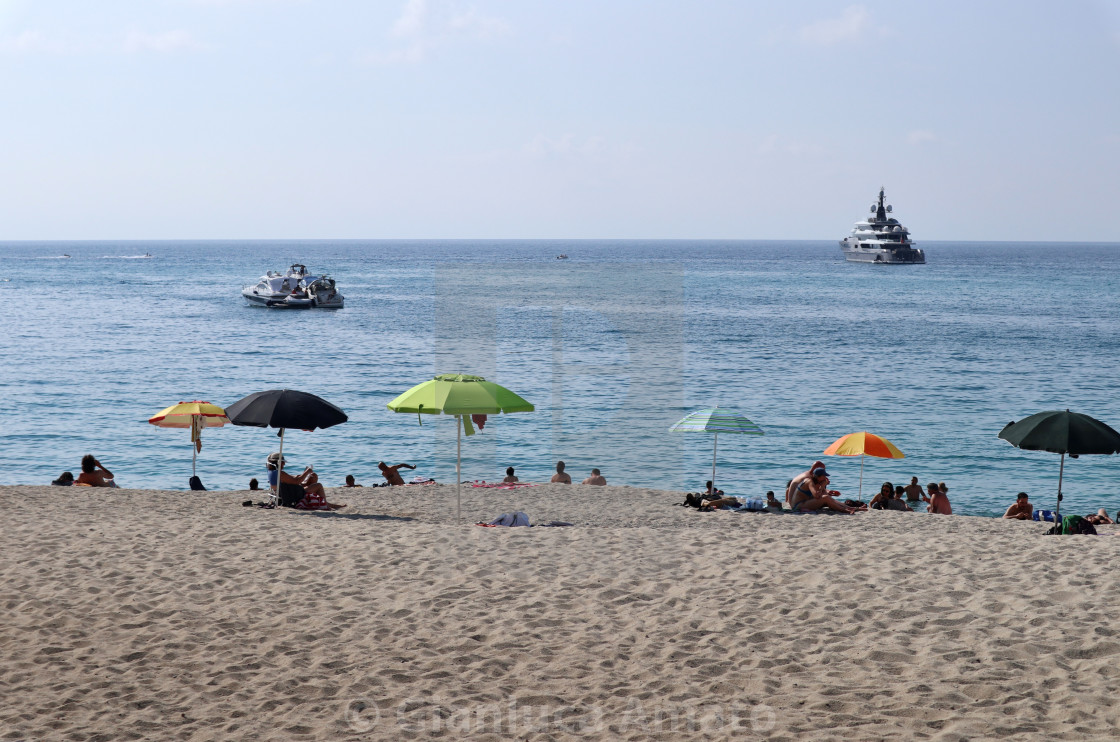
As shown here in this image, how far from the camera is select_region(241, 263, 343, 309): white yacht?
72875 mm

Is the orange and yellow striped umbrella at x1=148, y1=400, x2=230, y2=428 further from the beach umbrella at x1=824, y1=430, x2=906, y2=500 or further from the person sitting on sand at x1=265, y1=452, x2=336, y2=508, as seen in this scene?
the beach umbrella at x1=824, y1=430, x2=906, y2=500

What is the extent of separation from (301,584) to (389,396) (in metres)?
26.0

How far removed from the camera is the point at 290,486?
14.4 meters

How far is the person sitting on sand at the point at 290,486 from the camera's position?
14.4 meters

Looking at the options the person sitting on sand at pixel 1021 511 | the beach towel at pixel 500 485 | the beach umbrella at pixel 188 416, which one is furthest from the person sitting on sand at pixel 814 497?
the beach umbrella at pixel 188 416

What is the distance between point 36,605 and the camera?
27.2 feet

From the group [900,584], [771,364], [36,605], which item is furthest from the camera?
[771,364]

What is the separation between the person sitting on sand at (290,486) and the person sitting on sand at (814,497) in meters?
7.74

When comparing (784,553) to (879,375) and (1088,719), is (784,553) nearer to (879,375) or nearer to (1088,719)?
(1088,719)

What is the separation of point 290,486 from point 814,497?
856 centimetres

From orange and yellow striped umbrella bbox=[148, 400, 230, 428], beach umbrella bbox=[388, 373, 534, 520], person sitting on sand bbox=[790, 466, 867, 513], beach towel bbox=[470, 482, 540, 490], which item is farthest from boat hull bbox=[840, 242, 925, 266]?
beach umbrella bbox=[388, 373, 534, 520]

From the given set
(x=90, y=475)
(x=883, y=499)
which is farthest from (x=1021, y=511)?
(x=90, y=475)

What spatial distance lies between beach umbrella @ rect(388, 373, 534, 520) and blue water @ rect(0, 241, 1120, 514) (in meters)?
10.2

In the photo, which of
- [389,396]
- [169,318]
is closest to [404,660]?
[389,396]
